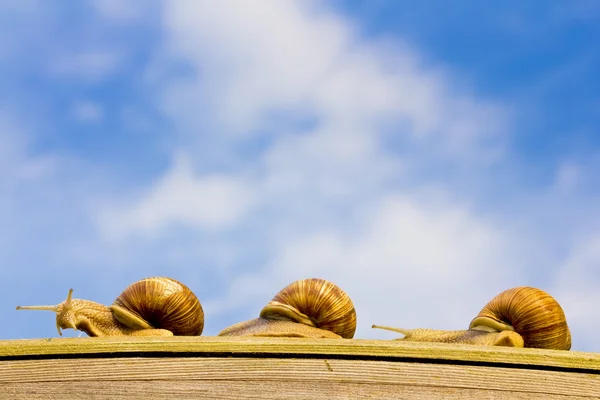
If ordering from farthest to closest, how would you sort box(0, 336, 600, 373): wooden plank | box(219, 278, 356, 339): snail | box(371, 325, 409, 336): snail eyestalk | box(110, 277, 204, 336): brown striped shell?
box(371, 325, 409, 336): snail eyestalk
box(219, 278, 356, 339): snail
box(110, 277, 204, 336): brown striped shell
box(0, 336, 600, 373): wooden plank

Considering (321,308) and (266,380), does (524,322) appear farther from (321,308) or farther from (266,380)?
(266,380)

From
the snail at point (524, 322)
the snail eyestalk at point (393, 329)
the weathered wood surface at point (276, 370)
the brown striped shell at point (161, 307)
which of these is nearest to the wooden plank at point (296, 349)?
the weathered wood surface at point (276, 370)

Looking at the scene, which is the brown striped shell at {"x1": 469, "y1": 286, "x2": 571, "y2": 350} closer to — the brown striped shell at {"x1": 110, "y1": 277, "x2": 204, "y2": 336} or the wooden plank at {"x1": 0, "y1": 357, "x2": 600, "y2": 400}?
the wooden plank at {"x1": 0, "y1": 357, "x2": 600, "y2": 400}

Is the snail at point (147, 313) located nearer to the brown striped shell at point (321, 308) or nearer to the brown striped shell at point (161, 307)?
the brown striped shell at point (161, 307)

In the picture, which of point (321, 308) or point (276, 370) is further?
point (321, 308)

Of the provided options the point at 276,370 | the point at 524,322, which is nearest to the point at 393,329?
the point at 524,322

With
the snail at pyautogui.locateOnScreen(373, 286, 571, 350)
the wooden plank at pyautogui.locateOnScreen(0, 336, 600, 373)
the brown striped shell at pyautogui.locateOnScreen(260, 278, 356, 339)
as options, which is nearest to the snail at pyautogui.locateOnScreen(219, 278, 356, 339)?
the brown striped shell at pyautogui.locateOnScreen(260, 278, 356, 339)
